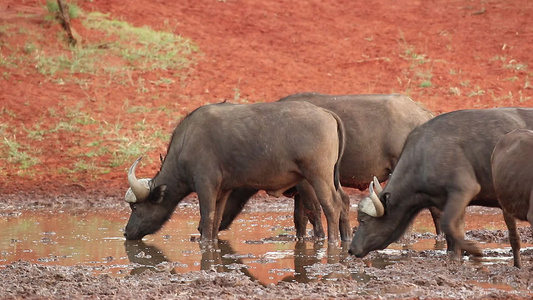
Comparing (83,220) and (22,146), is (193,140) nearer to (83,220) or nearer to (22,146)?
(83,220)

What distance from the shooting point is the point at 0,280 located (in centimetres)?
917

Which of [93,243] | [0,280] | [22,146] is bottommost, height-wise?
[22,146]

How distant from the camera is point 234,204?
45.2ft

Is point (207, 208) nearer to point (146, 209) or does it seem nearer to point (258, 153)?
point (258, 153)

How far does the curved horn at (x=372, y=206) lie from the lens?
10.8 m

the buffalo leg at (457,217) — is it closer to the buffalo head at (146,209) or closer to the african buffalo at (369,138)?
the african buffalo at (369,138)

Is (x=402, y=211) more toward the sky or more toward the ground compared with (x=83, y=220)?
more toward the sky

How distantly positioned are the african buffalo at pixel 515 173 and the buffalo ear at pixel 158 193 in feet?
16.5

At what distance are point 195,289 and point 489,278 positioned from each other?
110 inches

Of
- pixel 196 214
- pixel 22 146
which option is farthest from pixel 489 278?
pixel 22 146

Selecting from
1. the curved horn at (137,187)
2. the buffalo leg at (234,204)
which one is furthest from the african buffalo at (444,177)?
the curved horn at (137,187)

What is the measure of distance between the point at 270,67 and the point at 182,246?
42.7 ft

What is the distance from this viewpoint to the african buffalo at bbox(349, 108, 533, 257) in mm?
10430

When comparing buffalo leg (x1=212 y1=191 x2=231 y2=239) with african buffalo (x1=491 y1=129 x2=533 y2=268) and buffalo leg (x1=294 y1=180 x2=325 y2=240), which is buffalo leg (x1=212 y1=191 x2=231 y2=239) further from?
african buffalo (x1=491 y1=129 x2=533 y2=268)
